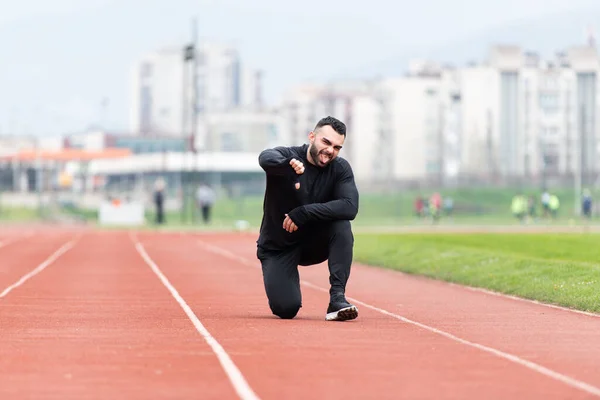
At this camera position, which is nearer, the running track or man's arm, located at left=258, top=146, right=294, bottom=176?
the running track

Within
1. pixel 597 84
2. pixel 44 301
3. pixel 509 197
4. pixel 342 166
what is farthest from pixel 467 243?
pixel 597 84

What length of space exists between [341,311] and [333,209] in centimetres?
103

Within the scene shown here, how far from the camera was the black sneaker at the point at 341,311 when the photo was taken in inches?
642

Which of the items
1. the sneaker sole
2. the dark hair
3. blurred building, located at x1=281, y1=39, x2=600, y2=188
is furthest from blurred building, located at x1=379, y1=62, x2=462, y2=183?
the dark hair

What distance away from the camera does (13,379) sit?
1082 centimetres

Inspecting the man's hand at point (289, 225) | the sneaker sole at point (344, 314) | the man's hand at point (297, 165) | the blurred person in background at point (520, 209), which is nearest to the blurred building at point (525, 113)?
the blurred person in background at point (520, 209)

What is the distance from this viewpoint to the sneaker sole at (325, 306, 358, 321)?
16.3 m

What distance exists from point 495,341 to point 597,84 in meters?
149

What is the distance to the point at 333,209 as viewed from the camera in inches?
640

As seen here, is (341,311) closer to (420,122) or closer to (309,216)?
(309,216)

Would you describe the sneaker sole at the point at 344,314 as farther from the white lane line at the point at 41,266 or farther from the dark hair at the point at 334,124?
the white lane line at the point at 41,266

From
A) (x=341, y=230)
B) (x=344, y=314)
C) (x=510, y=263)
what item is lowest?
(x=510, y=263)

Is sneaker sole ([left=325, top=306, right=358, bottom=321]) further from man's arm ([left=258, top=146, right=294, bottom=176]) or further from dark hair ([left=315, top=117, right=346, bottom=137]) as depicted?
dark hair ([left=315, top=117, right=346, bottom=137])

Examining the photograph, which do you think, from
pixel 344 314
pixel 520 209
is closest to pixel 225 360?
pixel 344 314
